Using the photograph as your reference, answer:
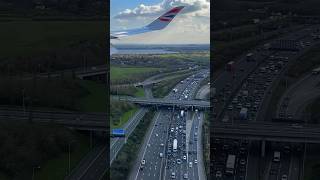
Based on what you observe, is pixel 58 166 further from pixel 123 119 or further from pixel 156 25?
pixel 156 25

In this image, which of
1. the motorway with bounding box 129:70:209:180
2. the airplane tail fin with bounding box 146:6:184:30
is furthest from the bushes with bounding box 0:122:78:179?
the airplane tail fin with bounding box 146:6:184:30

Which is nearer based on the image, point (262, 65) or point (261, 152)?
point (261, 152)

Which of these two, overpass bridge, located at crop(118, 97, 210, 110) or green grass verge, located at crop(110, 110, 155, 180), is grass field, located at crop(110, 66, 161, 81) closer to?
overpass bridge, located at crop(118, 97, 210, 110)

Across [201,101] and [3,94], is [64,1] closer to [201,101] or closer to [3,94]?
[3,94]

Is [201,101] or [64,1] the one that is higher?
[64,1]

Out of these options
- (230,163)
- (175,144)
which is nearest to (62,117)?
(175,144)

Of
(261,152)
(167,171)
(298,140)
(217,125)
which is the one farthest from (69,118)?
(298,140)

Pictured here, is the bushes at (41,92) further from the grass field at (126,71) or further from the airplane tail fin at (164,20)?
the airplane tail fin at (164,20)
